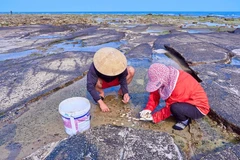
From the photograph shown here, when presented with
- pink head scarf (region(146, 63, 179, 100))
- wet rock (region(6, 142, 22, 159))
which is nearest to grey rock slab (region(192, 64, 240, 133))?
pink head scarf (region(146, 63, 179, 100))

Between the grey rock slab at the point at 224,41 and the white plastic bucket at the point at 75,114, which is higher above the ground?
the white plastic bucket at the point at 75,114

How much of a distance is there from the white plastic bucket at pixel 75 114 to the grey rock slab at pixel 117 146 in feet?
0.56

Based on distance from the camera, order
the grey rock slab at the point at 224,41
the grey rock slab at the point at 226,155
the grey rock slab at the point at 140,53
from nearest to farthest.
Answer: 1. the grey rock slab at the point at 226,155
2. the grey rock slab at the point at 140,53
3. the grey rock slab at the point at 224,41

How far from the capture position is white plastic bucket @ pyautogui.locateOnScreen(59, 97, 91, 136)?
6.61 feet

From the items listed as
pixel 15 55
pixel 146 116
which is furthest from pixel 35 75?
pixel 146 116

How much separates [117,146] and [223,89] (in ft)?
6.93

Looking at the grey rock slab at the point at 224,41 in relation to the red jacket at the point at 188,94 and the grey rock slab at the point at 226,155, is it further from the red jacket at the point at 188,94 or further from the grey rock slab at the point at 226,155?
the grey rock slab at the point at 226,155

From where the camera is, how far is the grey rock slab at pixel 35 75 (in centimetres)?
316

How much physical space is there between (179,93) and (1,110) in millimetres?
2421

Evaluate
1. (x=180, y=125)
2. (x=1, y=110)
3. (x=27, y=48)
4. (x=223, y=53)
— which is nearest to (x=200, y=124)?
(x=180, y=125)

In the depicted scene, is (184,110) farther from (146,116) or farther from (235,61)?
(235,61)

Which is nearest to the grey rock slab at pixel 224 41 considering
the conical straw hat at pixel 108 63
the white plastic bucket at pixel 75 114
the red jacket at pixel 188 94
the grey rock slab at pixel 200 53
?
the grey rock slab at pixel 200 53

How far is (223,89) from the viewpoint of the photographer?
3041mm

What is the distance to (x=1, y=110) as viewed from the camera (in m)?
2.74
